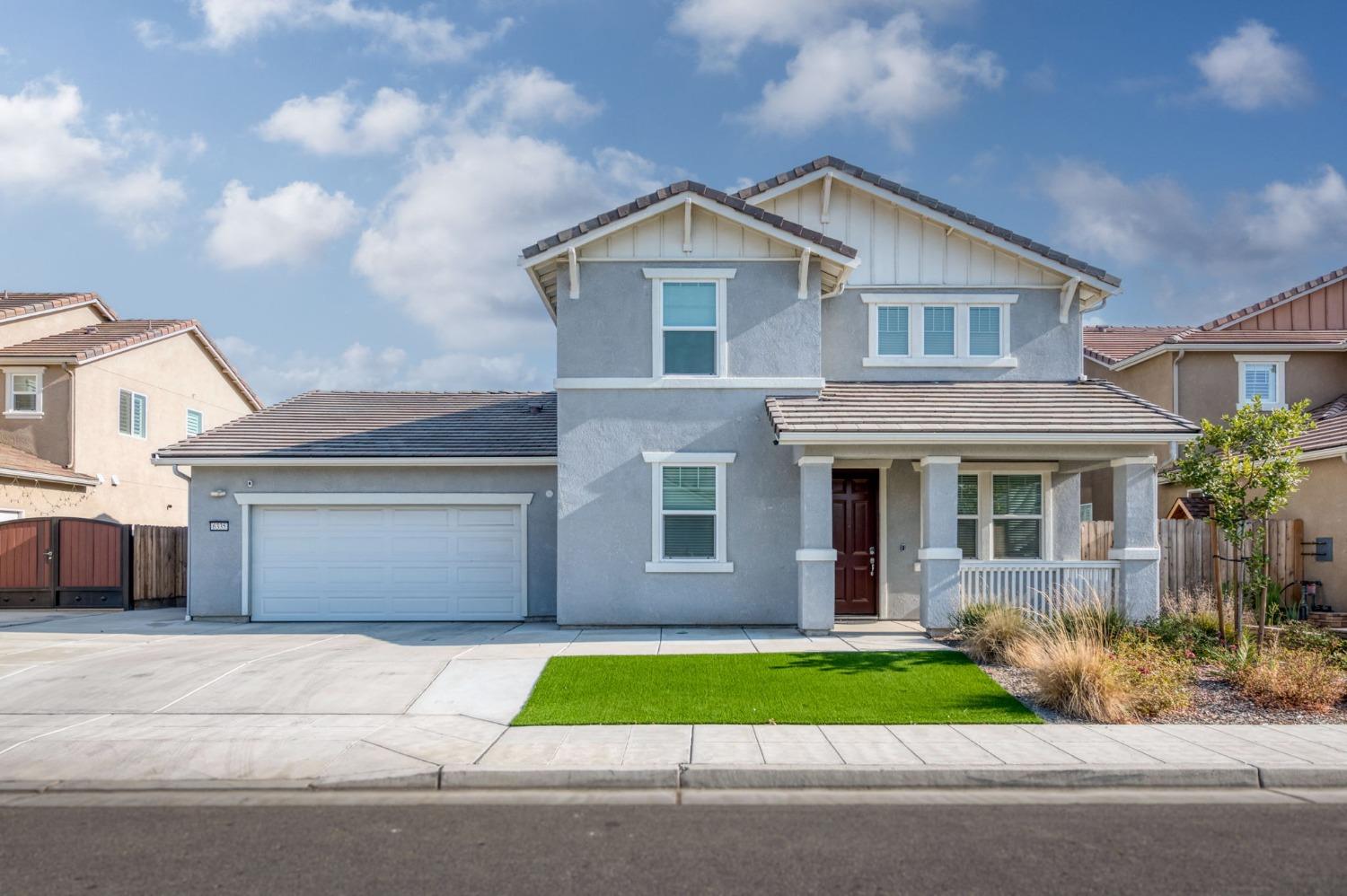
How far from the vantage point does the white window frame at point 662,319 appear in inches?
590

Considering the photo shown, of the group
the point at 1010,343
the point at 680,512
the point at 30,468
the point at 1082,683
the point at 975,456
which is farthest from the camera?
the point at 30,468

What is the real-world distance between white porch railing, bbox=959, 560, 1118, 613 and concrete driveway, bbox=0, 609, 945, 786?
1.30m

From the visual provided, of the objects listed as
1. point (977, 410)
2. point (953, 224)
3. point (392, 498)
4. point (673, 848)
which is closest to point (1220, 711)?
point (977, 410)

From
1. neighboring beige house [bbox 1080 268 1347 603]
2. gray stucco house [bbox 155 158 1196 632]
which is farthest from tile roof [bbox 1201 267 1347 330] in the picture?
gray stucco house [bbox 155 158 1196 632]

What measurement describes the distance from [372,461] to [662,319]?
5.48 m

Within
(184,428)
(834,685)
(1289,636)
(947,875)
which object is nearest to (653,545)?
(834,685)

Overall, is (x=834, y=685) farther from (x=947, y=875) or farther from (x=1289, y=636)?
(x=1289, y=636)

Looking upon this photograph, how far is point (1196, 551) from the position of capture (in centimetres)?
1667

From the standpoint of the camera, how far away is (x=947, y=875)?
5.50m

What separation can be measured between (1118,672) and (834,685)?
108 inches

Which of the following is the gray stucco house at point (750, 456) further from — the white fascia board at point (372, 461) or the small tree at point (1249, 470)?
the small tree at point (1249, 470)

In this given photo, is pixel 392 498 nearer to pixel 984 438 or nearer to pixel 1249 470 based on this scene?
pixel 984 438

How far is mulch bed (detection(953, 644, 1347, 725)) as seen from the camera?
923 centimetres

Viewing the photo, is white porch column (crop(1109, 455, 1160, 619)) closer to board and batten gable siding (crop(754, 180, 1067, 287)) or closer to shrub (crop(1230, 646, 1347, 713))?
shrub (crop(1230, 646, 1347, 713))
